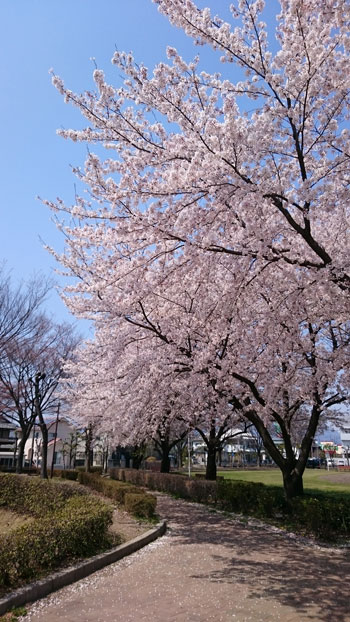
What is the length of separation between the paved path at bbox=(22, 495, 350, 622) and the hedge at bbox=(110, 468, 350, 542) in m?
0.78

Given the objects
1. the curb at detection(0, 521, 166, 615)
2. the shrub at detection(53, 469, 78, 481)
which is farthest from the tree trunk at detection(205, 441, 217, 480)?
the shrub at detection(53, 469, 78, 481)

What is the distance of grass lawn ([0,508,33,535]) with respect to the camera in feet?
42.0

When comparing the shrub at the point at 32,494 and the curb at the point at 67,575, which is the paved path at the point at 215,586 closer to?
the curb at the point at 67,575

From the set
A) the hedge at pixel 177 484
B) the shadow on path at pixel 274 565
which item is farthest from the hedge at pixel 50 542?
the hedge at pixel 177 484

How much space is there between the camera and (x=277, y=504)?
11195 millimetres

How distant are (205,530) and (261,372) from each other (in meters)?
4.03

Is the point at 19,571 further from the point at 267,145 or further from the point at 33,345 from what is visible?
the point at 33,345

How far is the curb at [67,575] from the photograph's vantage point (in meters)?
5.03

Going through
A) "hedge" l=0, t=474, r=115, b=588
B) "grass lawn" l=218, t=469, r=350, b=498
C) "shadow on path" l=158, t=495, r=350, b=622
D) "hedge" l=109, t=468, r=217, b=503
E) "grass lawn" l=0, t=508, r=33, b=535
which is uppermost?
"hedge" l=0, t=474, r=115, b=588

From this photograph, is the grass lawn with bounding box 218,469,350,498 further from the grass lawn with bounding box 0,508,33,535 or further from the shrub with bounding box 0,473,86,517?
the grass lawn with bounding box 0,508,33,535

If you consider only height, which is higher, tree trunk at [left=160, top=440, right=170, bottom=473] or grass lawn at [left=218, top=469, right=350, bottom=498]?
tree trunk at [left=160, top=440, right=170, bottom=473]

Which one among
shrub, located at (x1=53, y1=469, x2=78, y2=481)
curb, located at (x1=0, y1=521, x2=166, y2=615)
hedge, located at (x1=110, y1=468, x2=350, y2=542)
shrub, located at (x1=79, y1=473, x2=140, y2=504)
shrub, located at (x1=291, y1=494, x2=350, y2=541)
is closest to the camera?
curb, located at (x1=0, y1=521, x2=166, y2=615)

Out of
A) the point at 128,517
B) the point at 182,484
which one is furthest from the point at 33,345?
the point at 128,517

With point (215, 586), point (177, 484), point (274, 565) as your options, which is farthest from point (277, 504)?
point (177, 484)
